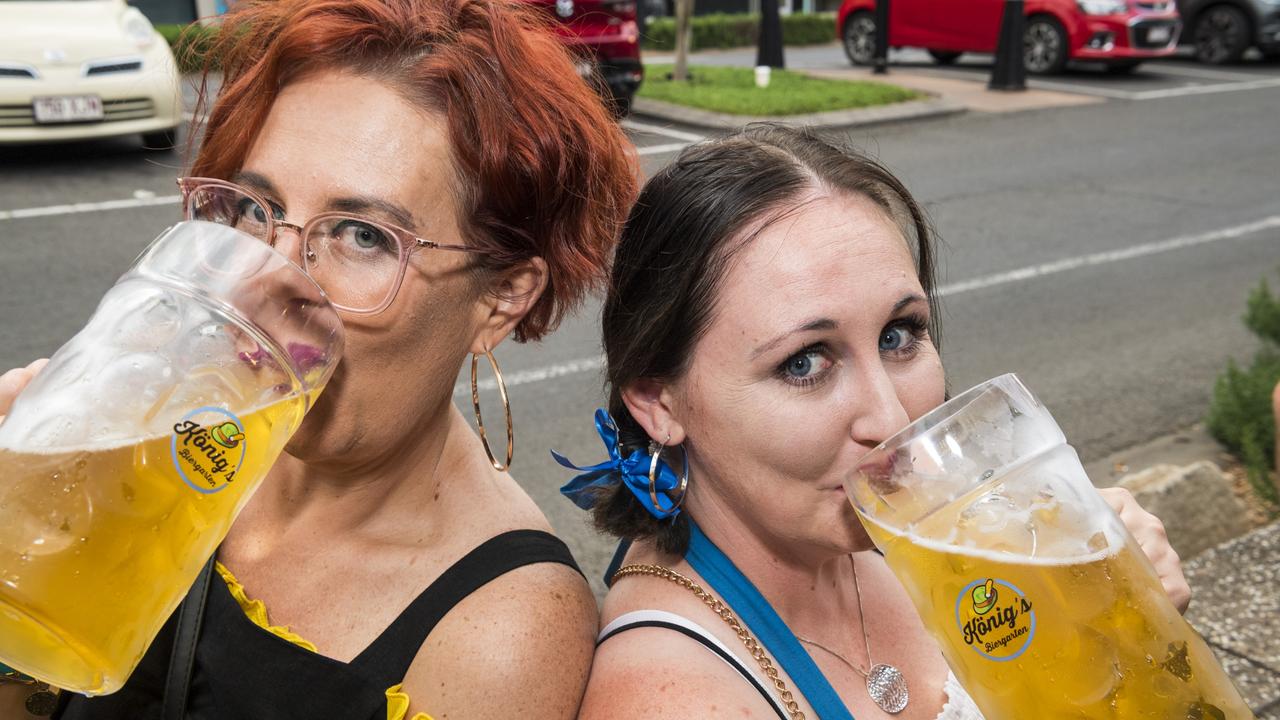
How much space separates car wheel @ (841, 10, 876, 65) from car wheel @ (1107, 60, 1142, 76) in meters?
3.47

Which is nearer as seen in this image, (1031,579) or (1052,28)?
(1031,579)

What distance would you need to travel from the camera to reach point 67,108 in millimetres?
9086

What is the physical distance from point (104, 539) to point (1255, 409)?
4651 mm

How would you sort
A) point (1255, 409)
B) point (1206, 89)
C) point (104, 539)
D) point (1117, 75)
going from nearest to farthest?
point (104, 539), point (1255, 409), point (1206, 89), point (1117, 75)

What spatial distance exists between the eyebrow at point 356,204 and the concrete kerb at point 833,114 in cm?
1055

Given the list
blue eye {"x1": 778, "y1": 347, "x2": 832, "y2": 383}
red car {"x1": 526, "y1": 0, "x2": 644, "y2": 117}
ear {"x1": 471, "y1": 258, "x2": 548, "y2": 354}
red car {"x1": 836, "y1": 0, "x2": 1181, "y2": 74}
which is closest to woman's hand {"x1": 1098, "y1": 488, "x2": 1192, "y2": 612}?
blue eye {"x1": 778, "y1": 347, "x2": 832, "y2": 383}

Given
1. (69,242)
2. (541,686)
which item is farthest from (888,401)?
(69,242)

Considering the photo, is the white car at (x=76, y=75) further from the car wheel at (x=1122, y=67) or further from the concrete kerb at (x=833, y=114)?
the car wheel at (x=1122, y=67)

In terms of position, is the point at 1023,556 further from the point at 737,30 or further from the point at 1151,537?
the point at 737,30

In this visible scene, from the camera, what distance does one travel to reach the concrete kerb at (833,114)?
12.5 m

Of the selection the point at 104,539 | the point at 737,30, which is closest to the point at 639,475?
the point at 104,539

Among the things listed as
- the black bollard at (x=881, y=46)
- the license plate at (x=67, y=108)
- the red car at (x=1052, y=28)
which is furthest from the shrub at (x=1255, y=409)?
the black bollard at (x=881, y=46)

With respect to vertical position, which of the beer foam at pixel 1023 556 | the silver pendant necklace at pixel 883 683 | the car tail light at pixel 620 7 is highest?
the beer foam at pixel 1023 556

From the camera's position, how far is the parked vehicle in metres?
18.6
